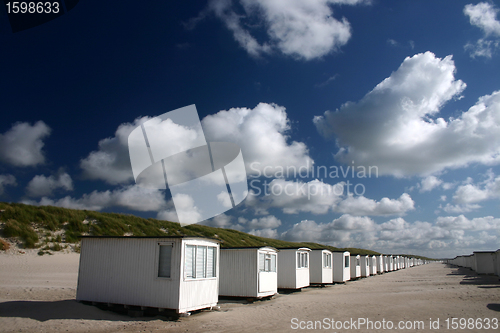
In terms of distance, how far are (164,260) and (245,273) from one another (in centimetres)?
605

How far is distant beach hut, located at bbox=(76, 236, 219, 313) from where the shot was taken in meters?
11.6

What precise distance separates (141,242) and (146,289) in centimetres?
162

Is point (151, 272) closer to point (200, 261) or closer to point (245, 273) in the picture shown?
point (200, 261)

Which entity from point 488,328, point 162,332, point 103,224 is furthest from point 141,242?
point 103,224

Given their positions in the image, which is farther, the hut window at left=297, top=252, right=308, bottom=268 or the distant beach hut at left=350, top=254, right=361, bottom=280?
the distant beach hut at left=350, top=254, right=361, bottom=280

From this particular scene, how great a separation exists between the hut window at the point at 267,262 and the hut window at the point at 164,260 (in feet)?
21.2

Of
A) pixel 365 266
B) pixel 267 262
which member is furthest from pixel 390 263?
pixel 267 262

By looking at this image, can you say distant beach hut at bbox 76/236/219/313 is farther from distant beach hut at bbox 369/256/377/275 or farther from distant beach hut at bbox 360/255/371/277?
distant beach hut at bbox 369/256/377/275

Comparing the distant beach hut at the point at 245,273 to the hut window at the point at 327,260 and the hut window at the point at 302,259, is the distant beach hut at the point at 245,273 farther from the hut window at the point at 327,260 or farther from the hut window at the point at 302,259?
the hut window at the point at 327,260

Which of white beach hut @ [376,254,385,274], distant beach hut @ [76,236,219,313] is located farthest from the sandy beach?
white beach hut @ [376,254,385,274]

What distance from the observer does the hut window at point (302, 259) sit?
22.1 metres

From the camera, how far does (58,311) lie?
37.3ft

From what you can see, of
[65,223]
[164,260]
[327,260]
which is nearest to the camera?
[164,260]

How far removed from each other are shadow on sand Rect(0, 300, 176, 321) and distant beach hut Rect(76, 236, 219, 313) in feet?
1.50
